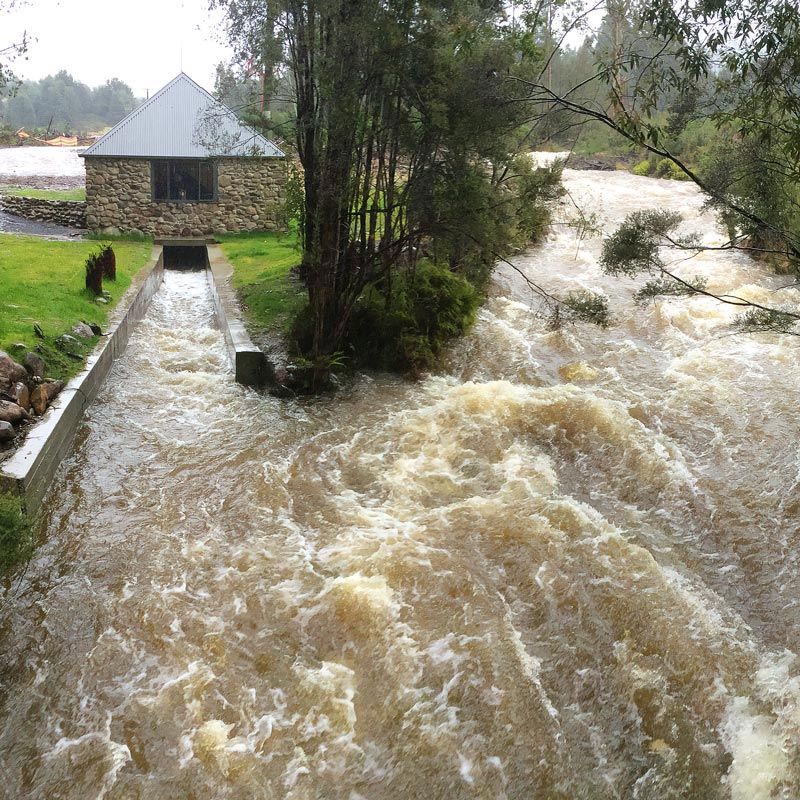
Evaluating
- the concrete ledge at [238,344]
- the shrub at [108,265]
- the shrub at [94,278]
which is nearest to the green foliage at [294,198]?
the concrete ledge at [238,344]

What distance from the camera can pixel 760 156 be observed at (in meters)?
8.50

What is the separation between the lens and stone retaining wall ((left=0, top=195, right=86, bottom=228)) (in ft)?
77.5

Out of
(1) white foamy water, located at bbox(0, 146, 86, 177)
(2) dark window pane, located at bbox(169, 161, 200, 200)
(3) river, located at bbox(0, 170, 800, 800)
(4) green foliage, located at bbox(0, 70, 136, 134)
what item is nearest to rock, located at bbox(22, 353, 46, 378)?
(3) river, located at bbox(0, 170, 800, 800)

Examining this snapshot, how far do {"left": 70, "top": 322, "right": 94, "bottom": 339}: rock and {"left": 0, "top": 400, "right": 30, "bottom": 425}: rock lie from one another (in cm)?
325

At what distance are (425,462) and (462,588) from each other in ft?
8.36

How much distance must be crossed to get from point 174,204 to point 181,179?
82 cm

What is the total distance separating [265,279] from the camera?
54.7 ft

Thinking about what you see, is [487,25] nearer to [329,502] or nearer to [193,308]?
[329,502]

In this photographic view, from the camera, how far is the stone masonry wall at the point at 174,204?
22547 millimetres

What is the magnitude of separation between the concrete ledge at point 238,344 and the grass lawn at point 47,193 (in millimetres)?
12333

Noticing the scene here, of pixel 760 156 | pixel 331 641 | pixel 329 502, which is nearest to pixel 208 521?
pixel 329 502

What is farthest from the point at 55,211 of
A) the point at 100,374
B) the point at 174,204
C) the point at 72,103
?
the point at 72,103

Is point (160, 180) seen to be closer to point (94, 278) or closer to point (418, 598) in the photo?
point (94, 278)

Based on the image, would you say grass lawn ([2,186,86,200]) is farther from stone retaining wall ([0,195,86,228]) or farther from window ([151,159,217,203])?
window ([151,159,217,203])
